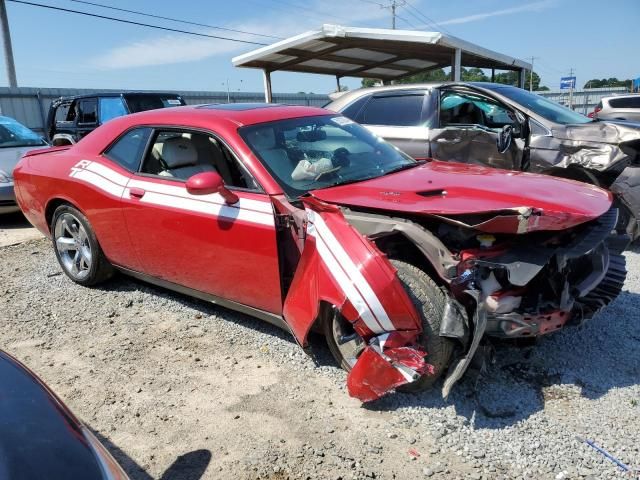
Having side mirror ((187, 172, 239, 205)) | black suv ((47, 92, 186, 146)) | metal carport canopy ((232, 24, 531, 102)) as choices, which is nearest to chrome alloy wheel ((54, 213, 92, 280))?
side mirror ((187, 172, 239, 205))

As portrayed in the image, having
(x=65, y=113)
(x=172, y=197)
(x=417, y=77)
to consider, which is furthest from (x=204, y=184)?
(x=417, y=77)

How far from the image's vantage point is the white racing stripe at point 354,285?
264cm

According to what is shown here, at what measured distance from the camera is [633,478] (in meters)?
2.24

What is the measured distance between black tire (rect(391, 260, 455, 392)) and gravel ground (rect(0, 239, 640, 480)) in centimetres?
19

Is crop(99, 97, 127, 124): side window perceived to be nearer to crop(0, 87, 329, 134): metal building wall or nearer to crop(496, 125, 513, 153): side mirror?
crop(0, 87, 329, 134): metal building wall

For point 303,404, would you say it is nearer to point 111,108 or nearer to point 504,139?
point 504,139

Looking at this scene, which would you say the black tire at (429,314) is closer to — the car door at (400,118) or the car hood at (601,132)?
the car hood at (601,132)

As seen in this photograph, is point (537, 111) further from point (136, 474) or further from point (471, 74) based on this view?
point (471, 74)

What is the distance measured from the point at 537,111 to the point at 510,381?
145 inches

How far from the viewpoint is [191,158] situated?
3801mm

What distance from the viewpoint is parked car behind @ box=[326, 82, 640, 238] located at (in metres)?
4.89

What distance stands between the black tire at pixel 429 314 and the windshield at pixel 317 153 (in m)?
0.90

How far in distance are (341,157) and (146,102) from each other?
25.6 feet

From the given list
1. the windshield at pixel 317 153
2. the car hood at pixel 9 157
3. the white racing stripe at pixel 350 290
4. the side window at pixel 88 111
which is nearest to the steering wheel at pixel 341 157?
the windshield at pixel 317 153
